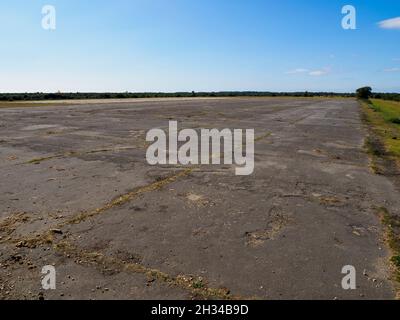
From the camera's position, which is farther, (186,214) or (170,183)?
(170,183)

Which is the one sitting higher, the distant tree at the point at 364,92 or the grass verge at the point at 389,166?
the distant tree at the point at 364,92

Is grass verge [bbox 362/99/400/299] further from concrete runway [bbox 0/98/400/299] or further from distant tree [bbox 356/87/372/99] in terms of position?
distant tree [bbox 356/87/372/99]

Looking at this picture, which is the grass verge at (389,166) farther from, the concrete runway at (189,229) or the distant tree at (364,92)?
the distant tree at (364,92)

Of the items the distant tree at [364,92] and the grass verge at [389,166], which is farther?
the distant tree at [364,92]

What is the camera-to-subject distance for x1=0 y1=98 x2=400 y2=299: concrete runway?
4199mm

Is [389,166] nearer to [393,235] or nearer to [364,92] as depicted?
[393,235]

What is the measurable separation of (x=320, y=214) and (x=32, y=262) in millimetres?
4858

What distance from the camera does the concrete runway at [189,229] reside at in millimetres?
4199

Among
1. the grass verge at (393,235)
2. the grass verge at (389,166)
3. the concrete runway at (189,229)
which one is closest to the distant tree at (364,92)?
the grass verge at (389,166)

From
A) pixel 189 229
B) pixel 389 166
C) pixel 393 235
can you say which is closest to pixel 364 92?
pixel 389 166

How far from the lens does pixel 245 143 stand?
576 inches
